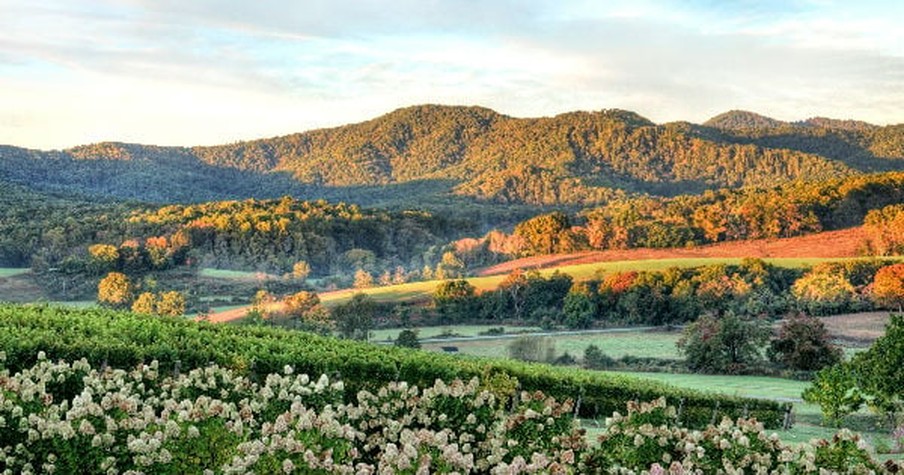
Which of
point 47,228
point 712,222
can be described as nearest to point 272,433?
point 47,228

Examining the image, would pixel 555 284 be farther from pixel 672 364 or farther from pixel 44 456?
pixel 44 456

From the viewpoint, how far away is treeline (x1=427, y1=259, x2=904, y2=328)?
212 ft

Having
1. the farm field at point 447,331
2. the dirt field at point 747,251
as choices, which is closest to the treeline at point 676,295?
the farm field at point 447,331

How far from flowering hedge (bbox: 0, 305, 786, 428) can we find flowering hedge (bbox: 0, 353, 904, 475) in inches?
335

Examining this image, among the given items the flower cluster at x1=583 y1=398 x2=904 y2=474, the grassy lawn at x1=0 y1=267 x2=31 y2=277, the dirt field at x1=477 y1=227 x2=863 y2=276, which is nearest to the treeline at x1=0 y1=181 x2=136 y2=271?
the grassy lawn at x1=0 y1=267 x2=31 y2=277

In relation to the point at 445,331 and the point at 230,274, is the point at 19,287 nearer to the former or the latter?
the point at 230,274

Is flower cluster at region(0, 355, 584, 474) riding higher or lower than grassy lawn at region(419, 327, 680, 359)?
higher

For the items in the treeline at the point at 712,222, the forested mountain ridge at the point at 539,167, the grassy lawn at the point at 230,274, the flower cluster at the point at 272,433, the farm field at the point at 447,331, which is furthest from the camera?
the forested mountain ridge at the point at 539,167

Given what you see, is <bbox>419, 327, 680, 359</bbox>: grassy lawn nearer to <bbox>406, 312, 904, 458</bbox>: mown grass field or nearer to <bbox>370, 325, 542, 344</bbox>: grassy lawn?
<bbox>406, 312, 904, 458</bbox>: mown grass field

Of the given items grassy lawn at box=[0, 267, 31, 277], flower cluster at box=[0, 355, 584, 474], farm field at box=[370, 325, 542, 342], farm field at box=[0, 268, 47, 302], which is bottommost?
farm field at box=[370, 325, 542, 342]

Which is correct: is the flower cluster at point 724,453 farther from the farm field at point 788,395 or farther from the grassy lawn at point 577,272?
the grassy lawn at point 577,272

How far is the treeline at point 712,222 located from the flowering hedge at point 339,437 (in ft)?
269

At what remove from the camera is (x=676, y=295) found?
219 feet

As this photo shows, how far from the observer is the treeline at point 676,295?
64.6 meters
